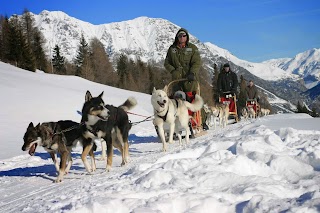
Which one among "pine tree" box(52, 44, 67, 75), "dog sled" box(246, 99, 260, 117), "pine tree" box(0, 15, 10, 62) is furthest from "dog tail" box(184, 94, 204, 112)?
"pine tree" box(52, 44, 67, 75)

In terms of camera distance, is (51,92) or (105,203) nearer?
(105,203)

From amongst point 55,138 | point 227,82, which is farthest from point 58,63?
point 55,138

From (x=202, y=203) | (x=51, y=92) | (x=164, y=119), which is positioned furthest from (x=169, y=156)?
(x=51, y=92)

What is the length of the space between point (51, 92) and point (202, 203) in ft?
63.5

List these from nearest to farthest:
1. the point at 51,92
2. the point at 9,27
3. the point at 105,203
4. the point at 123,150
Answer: the point at 105,203, the point at 123,150, the point at 51,92, the point at 9,27

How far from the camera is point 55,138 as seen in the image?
550cm

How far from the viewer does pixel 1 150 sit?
10.1 m

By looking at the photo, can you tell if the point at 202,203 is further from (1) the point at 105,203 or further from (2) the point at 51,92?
(2) the point at 51,92

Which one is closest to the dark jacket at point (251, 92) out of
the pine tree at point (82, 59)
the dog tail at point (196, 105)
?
the dog tail at point (196, 105)

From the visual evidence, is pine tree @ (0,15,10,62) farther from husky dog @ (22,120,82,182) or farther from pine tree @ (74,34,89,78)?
husky dog @ (22,120,82,182)

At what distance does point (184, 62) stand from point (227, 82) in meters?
5.19

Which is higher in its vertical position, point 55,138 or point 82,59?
point 82,59

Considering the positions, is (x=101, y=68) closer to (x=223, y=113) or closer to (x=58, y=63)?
(x=58, y=63)

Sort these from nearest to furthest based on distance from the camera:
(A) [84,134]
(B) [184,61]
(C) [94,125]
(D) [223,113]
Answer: (C) [94,125]
(A) [84,134]
(B) [184,61]
(D) [223,113]
